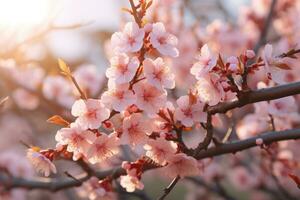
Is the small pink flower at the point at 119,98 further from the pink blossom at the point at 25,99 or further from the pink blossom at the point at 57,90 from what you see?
the pink blossom at the point at 25,99

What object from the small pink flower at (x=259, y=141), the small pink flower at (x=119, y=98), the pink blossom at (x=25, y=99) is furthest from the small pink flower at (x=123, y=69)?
the pink blossom at (x=25, y=99)

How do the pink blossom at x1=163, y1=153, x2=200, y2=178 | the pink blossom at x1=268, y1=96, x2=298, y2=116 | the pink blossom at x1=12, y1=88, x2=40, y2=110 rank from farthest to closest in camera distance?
the pink blossom at x1=12, y1=88, x2=40, y2=110, the pink blossom at x1=268, y1=96, x2=298, y2=116, the pink blossom at x1=163, y1=153, x2=200, y2=178

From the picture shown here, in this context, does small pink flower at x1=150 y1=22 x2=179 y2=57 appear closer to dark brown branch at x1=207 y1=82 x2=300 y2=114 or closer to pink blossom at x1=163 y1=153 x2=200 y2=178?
dark brown branch at x1=207 y1=82 x2=300 y2=114

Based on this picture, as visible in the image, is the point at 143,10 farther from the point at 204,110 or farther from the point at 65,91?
the point at 65,91

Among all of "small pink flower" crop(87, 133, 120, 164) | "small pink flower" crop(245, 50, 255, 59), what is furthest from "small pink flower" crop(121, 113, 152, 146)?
"small pink flower" crop(245, 50, 255, 59)

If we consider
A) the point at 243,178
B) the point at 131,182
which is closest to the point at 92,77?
the point at 243,178

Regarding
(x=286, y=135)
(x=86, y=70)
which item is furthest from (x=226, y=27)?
(x=286, y=135)

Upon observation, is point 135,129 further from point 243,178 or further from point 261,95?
point 243,178
